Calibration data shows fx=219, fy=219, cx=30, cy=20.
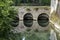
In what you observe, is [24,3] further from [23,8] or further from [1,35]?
[1,35]

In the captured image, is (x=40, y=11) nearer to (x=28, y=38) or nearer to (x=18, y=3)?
(x=18, y=3)

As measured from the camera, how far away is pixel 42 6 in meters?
39.0

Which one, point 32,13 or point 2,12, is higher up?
point 2,12

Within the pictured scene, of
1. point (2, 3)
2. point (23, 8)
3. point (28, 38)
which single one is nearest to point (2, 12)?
point (2, 3)

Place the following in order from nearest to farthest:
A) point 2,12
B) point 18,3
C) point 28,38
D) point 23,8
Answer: point 2,12
point 28,38
point 23,8
point 18,3

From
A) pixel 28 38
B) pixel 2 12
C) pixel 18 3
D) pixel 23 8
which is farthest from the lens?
pixel 18 3

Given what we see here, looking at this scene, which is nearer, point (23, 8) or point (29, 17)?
point (23, 8)

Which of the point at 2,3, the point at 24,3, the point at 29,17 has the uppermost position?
the point at 2,3

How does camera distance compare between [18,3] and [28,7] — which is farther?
[18,3]

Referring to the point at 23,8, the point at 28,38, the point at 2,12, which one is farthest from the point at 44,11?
the point at 2,12

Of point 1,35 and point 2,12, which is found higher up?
point 2,12

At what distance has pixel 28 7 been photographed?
A: 125 feet

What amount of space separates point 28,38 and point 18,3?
57.6ft

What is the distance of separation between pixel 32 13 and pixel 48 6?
Answer: 335 centimetres
